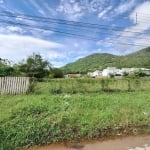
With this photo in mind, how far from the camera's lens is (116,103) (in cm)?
1046

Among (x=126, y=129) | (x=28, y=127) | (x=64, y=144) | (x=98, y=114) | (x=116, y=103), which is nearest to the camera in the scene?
(x=64, y=144)

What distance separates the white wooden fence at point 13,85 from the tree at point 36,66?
92.0ft

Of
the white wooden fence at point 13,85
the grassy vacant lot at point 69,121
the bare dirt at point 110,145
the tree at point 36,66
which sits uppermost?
the tree at point 36,66

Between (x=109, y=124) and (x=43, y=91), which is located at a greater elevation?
(x=43, y=91)

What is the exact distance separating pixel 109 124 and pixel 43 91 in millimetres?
7146

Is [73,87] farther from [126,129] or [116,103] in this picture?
[126,129]

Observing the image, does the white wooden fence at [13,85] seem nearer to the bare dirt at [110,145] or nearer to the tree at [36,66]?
the bare dirt at [110,145]

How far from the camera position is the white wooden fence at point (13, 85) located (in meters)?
13.6

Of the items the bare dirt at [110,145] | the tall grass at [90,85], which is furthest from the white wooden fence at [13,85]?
the bare dirt at [110,145]

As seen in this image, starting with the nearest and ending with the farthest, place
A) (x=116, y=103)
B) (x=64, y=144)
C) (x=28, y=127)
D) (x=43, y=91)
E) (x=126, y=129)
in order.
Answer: (x=64, y=144)
(x=28, y=127)
(x=126, y=129)
(x=116, y=103)
(x=43, y=91)

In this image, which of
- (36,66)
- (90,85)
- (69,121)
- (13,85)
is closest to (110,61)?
(36,66)

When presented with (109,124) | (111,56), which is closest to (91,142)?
(109,124)

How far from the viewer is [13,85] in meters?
13.9

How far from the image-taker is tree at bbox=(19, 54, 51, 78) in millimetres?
42469
